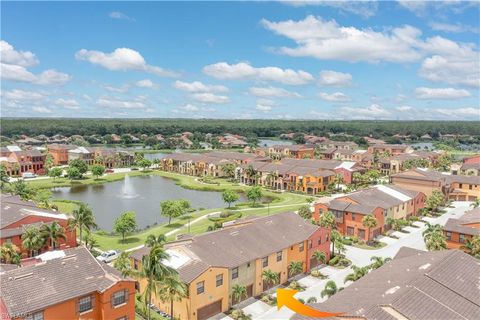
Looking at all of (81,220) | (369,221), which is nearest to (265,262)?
(369,221)

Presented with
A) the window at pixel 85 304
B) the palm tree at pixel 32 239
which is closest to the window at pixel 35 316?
the window at pixel 85 304

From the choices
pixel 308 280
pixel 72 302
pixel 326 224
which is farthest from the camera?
pixel 326 224

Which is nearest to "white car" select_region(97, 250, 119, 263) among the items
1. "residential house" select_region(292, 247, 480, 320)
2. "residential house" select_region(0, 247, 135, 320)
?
Result: "residential house" select_region(0, 247, 135, 320)

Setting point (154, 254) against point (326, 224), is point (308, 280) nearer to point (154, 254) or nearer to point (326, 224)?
point (326, 224)

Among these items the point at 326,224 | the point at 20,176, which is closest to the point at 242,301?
the point at 326,224

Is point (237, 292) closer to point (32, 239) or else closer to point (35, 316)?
point (35, 316)
